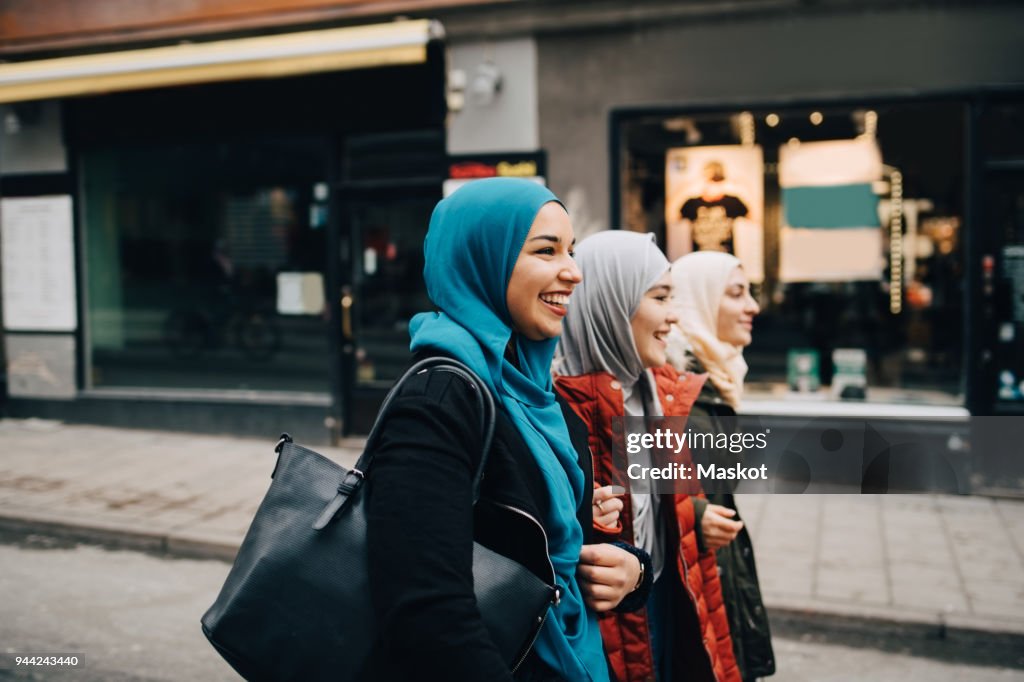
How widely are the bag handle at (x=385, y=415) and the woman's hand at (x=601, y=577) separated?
411 millimetres

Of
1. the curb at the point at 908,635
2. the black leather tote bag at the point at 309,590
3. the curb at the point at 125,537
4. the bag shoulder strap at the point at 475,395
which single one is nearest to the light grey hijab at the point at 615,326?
the bag shoulder strap at the point at 475,395

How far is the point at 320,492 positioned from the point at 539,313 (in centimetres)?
55

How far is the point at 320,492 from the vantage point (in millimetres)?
1546

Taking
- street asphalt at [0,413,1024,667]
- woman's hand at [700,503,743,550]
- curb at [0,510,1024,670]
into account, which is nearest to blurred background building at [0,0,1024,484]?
street asphalt at [0,413,1024,667]

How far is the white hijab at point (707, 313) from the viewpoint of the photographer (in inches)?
137

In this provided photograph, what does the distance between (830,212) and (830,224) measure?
4.4 inches

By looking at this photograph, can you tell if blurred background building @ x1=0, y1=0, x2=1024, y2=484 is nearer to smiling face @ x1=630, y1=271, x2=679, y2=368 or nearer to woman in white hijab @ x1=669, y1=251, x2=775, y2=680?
woman in white hijab @ x1=669, y1=251, x2=775, y2=680

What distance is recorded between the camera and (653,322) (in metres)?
2.73

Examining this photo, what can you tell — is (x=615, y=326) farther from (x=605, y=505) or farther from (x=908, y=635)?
(x=908, y=635)

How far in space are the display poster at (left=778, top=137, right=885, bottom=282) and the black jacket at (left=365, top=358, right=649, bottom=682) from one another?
7.44 metres

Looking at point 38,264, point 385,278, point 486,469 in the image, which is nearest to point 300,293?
point 385,278

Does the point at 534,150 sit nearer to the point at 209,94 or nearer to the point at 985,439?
the point at 209,94

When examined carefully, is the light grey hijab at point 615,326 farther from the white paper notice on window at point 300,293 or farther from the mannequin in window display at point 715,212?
the white paper notice on window at point 300,293

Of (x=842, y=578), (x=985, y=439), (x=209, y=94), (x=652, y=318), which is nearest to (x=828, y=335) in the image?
(x=985, y=439)
